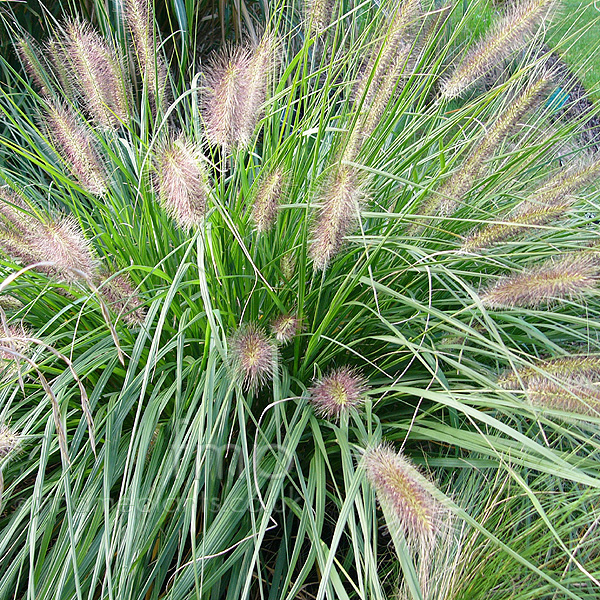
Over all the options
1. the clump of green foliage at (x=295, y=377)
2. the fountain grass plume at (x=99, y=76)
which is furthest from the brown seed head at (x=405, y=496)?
the fountain grass plume at (x=99, y=76)

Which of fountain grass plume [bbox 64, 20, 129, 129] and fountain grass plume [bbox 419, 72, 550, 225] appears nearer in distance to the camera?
fountain grass plume [bbox 419, 72, 550, 225]

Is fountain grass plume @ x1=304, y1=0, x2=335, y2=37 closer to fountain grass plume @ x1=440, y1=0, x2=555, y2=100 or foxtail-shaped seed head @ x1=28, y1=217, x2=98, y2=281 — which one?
fountain grass plume @ x1=440, y1=0, x2=555, y2=100

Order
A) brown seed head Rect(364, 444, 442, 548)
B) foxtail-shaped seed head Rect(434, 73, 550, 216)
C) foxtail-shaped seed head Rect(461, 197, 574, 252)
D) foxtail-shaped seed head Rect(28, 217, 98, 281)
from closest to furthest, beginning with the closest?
1. brown seed head Rect(364, 444, 442, 548)
2. foxtail-shaped seed head Rect(28, 217, 98, 281)
3. foxtail-shaped seed head Rect(461, 197, 574, 252)
4. foxtail-shaped seed head Rect(434, 73, 550, 216)

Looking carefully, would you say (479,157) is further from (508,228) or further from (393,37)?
(393,37)

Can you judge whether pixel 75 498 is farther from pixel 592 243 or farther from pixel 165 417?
pixel 592 243

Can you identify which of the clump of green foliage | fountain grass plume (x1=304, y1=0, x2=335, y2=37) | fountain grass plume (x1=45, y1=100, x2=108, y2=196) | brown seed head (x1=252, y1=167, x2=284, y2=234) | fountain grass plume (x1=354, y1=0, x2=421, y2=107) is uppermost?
fountain grass plume (x1=304, y1=0, x2=335, y2=37)

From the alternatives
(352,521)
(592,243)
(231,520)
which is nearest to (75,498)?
(231,520)

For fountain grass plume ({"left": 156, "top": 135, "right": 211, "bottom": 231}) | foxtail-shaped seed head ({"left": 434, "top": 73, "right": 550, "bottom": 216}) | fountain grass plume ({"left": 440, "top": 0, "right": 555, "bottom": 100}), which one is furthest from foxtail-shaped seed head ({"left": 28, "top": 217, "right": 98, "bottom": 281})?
fountain grass plume ({"left": 440, "top": 0, "right": 555, "bottom": 100})

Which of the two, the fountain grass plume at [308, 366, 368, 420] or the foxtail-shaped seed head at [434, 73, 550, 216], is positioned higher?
the foxtail-shaped seed head at [434, 73, 550, 216]
